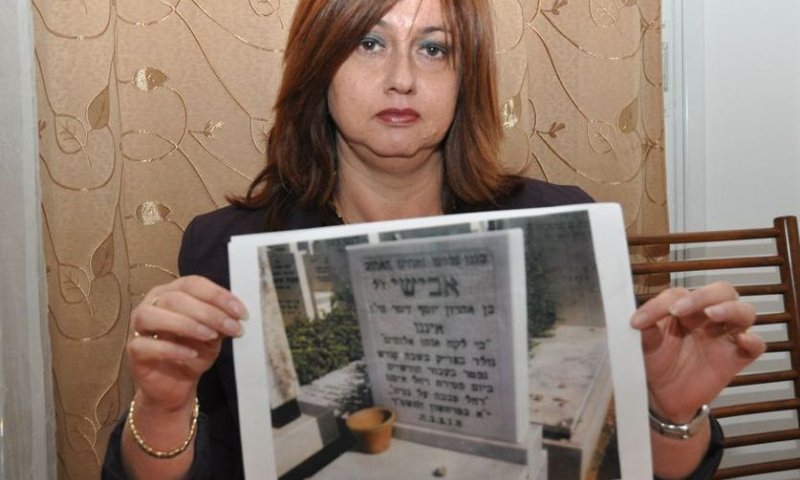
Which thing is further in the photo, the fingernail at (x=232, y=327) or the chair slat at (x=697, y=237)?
the chair slat at (x=697, y=237)

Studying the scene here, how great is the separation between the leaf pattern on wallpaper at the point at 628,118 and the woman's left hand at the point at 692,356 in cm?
69

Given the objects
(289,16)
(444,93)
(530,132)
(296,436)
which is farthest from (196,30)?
(296,436)

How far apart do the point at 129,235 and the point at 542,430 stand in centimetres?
75

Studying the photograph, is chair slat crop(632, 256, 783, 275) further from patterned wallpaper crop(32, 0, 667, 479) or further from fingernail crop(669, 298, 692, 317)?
fingernail crop(669, 298, 692, 317)

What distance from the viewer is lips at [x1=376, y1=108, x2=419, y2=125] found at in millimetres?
849

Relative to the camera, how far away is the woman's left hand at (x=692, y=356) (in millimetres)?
647

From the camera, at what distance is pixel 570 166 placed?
1.29m

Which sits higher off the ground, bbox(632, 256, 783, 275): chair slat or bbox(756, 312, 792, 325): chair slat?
bbox(632, 256, 783, 275): chair slat

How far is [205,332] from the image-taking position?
61 cm

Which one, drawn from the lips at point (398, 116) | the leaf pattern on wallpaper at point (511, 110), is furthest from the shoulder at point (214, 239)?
the leaf pattern on wallpaper at point (511, 110)

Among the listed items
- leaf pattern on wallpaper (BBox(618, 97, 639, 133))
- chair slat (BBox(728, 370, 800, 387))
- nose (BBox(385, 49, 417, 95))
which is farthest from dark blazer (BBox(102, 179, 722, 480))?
chair slat (BBox(728, 370, 800, 387))

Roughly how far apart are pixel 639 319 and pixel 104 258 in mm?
797

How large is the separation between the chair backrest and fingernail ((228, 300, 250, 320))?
66 centimetres

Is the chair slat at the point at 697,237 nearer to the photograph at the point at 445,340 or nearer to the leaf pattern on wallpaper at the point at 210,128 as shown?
the photograph at the point at 445,340
